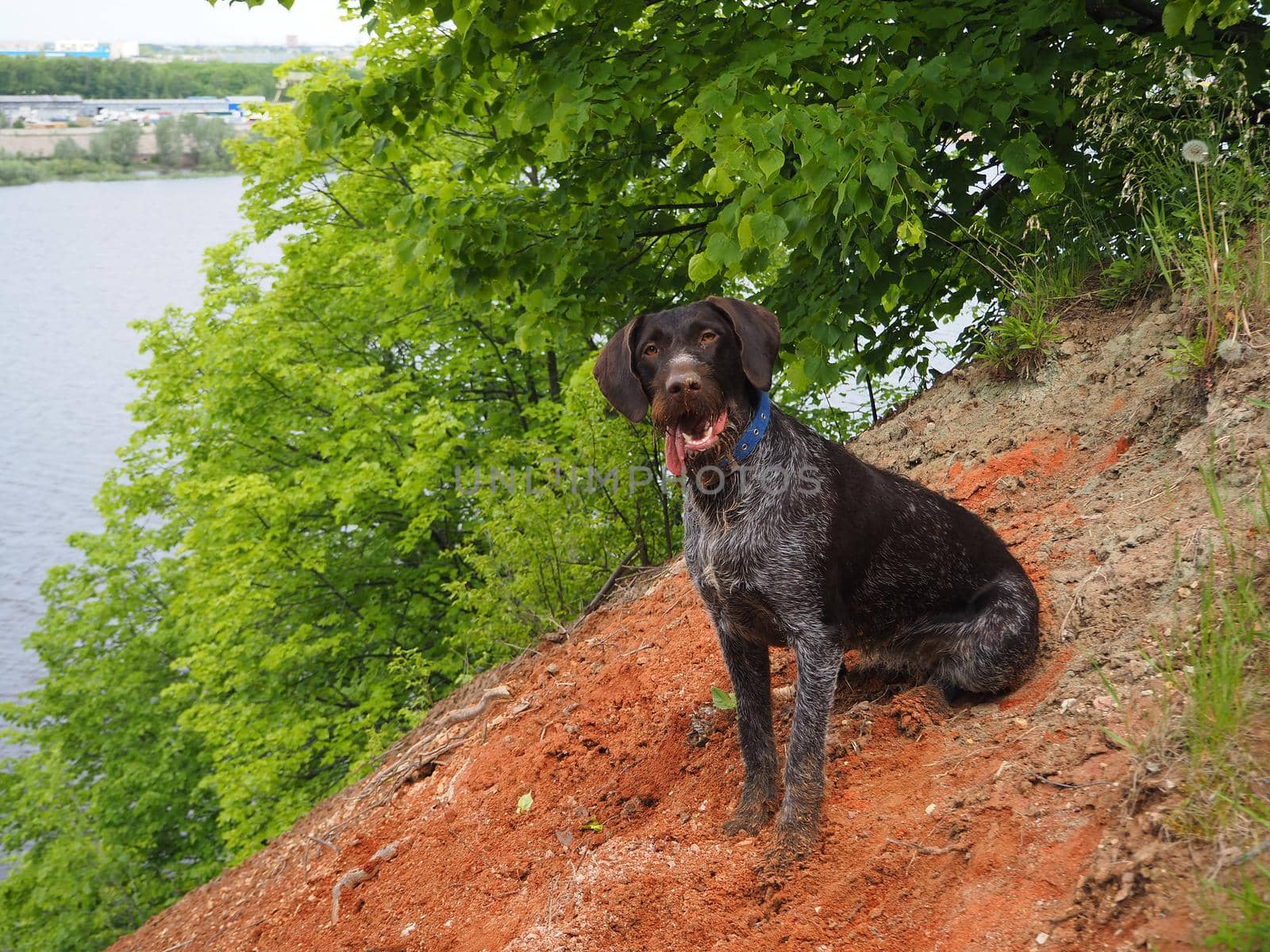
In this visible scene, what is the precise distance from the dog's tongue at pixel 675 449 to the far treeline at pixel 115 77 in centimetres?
5387

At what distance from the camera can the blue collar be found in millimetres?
3967

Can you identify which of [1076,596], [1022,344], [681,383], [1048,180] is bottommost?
[1076,596]

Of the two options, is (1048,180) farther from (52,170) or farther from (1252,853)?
(52,170)

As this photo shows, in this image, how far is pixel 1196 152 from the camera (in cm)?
535

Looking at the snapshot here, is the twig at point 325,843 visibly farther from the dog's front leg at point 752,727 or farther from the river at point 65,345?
the river at point 65,345

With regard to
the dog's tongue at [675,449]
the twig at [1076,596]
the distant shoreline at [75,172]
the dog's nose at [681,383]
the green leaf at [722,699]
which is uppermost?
the distant shoreline at [75,172]

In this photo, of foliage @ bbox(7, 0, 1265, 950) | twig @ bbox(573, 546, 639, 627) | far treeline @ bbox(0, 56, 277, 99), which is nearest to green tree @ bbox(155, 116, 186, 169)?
far treeline @ bbox(0, 56, 277, 99)

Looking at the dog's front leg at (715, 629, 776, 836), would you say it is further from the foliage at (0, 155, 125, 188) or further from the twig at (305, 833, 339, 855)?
the foliage at (0, 155, 125, 188)

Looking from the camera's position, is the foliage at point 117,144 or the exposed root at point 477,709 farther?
the foliage at point 117,144

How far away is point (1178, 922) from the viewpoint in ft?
7.90

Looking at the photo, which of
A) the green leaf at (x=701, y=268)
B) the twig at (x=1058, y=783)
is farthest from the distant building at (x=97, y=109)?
the twig at (x=1058, y=783)

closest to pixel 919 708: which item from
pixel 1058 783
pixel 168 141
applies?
pixel 1058 783

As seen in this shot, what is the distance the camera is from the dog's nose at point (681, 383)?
3.63 metres

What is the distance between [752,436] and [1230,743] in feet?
6.21
